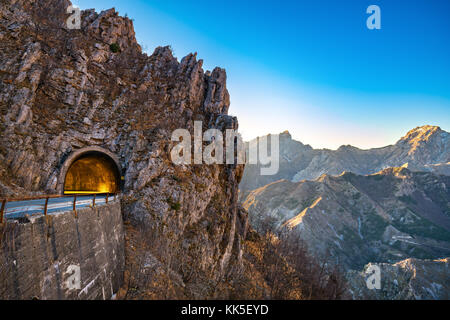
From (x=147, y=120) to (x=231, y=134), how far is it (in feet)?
43.3

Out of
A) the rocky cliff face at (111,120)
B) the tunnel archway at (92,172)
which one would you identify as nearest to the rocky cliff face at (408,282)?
the rocky cliff face at (111,120)

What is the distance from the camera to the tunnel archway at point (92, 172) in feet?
68.0

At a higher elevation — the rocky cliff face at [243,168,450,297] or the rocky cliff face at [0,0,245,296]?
the rocky cliff face at [0,0,245,296]

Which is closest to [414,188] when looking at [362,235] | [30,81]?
[362,235]

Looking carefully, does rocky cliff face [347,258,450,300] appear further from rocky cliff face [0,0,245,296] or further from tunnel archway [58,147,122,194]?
tunnel archway [58,147,122,194]

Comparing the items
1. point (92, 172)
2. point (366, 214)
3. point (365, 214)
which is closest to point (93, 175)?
point (92, 172)

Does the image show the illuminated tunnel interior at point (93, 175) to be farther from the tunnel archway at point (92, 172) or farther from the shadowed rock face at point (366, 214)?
the shadowed rock face at point (366, 214)

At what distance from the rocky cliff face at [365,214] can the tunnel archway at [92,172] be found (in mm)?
62580

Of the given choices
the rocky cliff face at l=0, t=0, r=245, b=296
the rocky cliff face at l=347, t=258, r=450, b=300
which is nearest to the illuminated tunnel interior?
the rocky cliff face at l=0, t=0, r=245, b=296

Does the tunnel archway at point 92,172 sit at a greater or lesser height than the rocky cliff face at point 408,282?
greater

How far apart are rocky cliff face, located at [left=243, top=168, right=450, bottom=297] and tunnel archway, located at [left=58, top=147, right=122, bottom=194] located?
62580mm

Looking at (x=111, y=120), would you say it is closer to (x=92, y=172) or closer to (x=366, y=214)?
(x=92, y=172)

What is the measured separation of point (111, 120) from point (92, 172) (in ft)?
24.4

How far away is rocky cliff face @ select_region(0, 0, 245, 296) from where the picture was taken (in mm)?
17938
